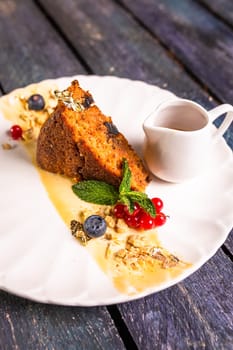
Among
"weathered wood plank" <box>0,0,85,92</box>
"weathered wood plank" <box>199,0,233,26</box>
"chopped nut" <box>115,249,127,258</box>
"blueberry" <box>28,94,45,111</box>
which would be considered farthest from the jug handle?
"weathered wood plank" <box>199,0,233,26</box>

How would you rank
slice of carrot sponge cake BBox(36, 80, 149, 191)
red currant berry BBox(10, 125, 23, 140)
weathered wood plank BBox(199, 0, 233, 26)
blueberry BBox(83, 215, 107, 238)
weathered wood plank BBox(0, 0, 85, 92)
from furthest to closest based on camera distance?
weathered wood plank BBox(199, 0, 233, 26) → weathered wood plank BBox(0, 0, 85, 92) → red currant berry BBox(10, 125, 23, 140) → slice of carrot sponge cake BBox(36, 80, 149, 191) → blueberry BBox(83, 215, 107, 238)

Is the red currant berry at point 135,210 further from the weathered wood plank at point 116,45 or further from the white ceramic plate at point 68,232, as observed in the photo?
the weathered wood plank at point 116,45

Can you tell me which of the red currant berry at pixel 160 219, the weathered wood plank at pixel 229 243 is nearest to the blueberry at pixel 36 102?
the red currant berry at pixel 160 219

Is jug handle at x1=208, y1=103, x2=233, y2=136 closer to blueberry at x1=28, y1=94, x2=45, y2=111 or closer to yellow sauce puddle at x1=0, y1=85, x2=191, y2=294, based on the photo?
yellow sauce puddle at x1=0, y1=85, x2=191, y2=294

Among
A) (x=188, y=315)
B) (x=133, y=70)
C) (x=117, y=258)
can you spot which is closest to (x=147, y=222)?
(x=117, y=258)

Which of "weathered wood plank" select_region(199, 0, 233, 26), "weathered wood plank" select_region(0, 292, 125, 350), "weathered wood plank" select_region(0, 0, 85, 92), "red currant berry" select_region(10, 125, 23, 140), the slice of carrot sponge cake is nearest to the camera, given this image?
"weathered wood plank" select_region(0, 292, 125, 350)

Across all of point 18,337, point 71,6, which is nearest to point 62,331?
point 18,337

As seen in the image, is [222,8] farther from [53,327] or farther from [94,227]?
→ [53,327]
